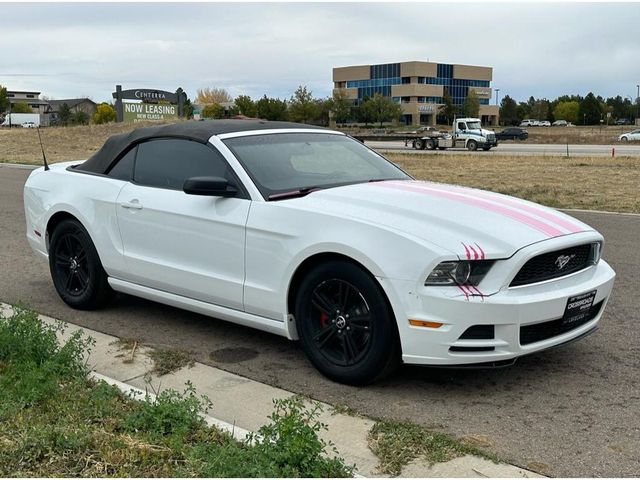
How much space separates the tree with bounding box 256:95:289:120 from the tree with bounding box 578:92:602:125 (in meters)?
59.1

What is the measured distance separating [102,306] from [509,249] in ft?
12.0

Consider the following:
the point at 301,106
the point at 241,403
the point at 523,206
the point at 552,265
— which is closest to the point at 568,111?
the point at 301,106

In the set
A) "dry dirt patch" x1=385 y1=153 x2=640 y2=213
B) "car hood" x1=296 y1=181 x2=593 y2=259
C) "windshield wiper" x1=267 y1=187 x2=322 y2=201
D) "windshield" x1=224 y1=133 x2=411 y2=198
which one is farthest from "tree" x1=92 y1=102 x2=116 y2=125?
"car hood" x1=296 y1=181 x2=593 y2=259

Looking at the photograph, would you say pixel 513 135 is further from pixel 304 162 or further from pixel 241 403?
pixel 241 403

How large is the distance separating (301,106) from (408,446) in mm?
76143

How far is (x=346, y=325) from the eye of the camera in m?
4.37

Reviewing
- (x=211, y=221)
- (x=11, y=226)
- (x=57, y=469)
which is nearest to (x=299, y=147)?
(x=211, y=221)

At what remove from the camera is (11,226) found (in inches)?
427

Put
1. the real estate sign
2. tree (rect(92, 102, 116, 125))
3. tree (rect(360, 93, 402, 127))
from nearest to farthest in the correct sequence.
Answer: the real estate sign → tree (rect(92, 102, 116, 125)) → tree (rect(360, 93, 402, 127))

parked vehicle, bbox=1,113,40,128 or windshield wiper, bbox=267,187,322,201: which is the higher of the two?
parked vehicle, bbox=1,113,40,128

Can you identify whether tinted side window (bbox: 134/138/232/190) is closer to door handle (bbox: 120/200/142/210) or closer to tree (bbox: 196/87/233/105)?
door handle (bbox: 120/200/142/210)

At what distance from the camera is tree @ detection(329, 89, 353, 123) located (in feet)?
307

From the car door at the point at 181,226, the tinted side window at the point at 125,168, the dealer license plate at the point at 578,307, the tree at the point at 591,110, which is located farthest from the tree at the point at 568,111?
the dealer license plate at the point at 578,307

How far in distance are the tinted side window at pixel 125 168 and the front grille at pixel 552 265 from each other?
10.6ft
